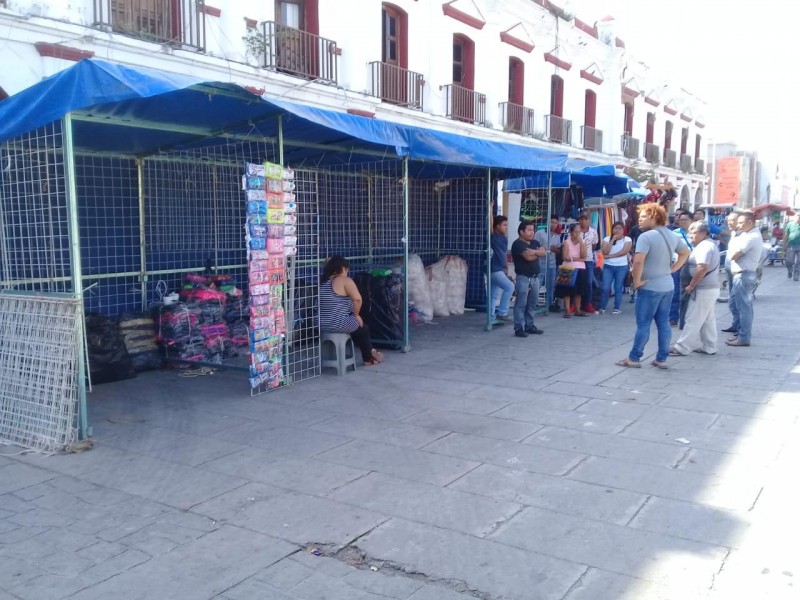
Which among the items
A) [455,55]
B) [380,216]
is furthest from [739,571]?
[455,55]

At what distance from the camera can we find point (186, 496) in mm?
4273

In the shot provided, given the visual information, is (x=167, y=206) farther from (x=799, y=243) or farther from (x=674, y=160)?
(x=674, y=160)

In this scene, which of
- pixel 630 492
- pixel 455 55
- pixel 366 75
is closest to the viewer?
pixel 630 492

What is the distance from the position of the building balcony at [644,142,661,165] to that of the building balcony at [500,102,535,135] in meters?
10.0

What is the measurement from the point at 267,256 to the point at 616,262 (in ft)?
23.9

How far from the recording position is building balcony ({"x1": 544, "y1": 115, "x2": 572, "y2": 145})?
1938cm

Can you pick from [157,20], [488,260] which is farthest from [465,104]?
[157,20]

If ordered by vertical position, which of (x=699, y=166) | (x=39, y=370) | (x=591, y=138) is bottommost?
(x=39, y=370)

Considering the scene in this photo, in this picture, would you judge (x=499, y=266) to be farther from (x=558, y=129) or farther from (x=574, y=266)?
(x=558, y=129)

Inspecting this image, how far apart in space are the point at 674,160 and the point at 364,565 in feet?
97.3

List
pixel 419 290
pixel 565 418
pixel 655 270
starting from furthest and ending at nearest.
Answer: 1. pixel 419 290
2. pixel 655 270
3. pixel 565 418

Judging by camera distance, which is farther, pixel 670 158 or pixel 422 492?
pixel 670 158

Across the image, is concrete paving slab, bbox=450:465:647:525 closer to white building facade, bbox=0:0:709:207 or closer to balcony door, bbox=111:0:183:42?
white building facade, bbox=0:0:709:207

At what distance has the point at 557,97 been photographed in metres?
20.3
